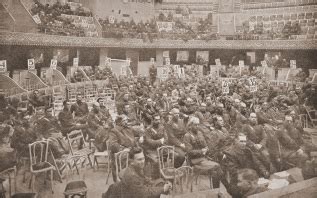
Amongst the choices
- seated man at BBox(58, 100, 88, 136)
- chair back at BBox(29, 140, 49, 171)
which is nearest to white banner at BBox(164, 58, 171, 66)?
seated man at BBox(58, 100, 88, 136)

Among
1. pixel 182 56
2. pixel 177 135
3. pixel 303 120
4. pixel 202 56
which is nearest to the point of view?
pixel 177 135

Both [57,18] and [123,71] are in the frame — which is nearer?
[57,18]

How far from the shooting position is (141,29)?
9.47 metres

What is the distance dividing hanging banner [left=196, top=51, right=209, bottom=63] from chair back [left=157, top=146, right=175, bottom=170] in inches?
135

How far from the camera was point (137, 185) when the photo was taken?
20.4 feet

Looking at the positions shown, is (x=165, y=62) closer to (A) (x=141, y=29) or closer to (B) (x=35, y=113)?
(A) (x=141, y=29)

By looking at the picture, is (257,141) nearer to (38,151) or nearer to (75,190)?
(75,190)

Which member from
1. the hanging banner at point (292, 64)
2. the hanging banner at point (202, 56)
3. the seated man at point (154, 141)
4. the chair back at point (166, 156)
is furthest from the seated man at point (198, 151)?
the hanging banner at point (292, 64)

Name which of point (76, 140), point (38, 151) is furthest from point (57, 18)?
point (38, 151)

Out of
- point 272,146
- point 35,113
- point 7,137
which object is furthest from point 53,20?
point 272,146

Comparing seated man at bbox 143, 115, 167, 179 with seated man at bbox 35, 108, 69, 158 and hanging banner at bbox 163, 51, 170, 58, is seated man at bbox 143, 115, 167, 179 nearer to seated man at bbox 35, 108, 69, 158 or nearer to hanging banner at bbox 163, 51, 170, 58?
seated man at bbox 35, 108, 69, 158

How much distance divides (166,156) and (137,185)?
5.16 feet

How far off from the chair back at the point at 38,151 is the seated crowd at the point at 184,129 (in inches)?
6.6

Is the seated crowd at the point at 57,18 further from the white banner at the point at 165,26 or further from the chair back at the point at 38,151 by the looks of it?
the chair back at the point at 38,151
